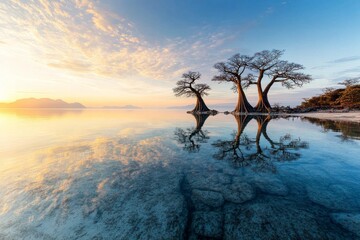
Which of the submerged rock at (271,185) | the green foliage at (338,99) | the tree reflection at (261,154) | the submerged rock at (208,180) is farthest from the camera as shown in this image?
the green foliage at (338,99)

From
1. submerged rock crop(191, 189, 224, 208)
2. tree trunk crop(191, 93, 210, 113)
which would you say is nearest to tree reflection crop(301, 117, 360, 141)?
submerged rock crop(191, 189, 224, 208)

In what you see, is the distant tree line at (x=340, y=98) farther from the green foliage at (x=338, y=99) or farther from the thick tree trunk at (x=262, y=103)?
Result: the thick tree trunk at (x=262, y=103)

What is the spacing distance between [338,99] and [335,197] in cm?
3445

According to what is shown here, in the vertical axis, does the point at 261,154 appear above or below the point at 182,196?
above

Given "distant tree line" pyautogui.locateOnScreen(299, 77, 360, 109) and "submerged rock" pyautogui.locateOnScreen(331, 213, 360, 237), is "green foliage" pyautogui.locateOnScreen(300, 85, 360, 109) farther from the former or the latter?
"submerged rock" pyautogui.locateOnScreen(331, 213, 360, 237)

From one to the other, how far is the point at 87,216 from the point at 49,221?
56 cm

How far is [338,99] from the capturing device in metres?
26.2

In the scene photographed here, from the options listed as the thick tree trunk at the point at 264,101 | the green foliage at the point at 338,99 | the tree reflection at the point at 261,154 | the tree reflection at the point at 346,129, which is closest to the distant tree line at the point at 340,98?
the green foliage at the point at 338,99

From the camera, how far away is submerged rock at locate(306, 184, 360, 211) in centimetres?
266

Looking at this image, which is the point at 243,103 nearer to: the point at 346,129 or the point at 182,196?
the point at 346,129

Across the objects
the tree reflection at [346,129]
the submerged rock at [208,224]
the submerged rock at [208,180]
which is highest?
the tree reflection at [346,129]

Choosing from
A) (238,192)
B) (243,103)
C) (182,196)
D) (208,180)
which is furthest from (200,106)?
(182,196)

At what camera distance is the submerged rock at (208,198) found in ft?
9.30

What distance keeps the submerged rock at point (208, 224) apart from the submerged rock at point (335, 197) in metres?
2.04
